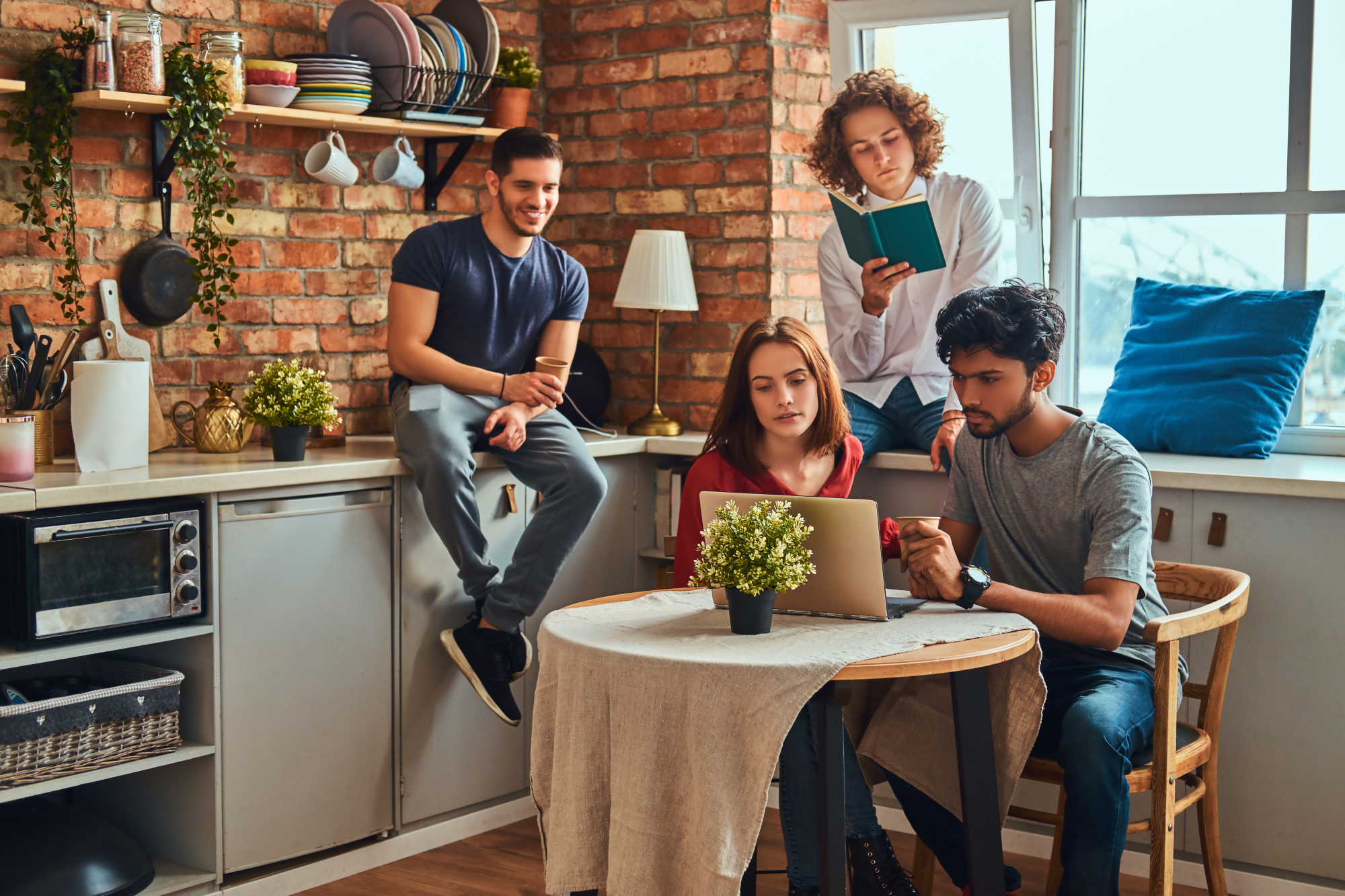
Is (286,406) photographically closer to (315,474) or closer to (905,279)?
(315,474)

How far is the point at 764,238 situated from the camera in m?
3.61

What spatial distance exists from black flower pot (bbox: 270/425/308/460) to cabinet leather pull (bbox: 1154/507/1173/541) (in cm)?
188

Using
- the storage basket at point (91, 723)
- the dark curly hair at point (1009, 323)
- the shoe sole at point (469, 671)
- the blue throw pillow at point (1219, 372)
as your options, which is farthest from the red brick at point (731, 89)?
the storage basket at point (91, 723)

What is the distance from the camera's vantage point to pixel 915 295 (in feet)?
10.8

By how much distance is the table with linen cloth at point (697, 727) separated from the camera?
1794mm

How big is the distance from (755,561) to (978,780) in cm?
53

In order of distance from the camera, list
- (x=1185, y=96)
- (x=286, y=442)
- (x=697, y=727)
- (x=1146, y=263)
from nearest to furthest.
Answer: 1. (x=697, y=727)
2. (x=286, y=442)
3. (x=1185, y=96)
4. (x=1146, y=263)

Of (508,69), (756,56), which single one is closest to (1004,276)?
(756,56)

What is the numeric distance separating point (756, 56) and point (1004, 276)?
2.94 ft

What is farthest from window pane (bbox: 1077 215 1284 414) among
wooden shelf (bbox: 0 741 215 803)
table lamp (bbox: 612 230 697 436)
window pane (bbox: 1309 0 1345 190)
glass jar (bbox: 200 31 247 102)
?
wooden shelf (bbox: 0 741 215 803)

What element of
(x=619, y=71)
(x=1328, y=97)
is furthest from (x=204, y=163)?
(x=1328, y=97)

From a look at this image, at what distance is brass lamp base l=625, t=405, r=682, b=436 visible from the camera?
358cm

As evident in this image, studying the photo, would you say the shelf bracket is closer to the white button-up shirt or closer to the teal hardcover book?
the white button-up shirt

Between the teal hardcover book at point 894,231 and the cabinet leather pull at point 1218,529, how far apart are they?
31.1 inches
